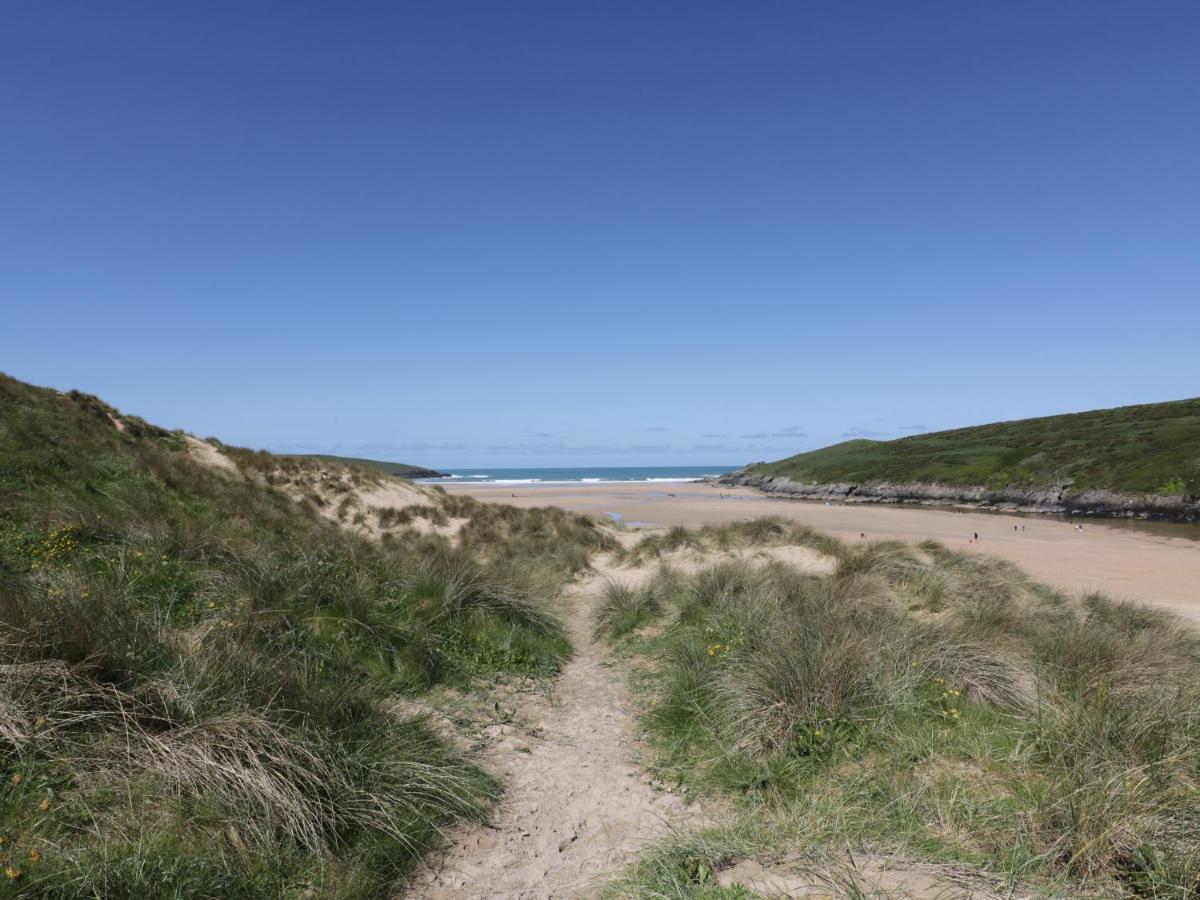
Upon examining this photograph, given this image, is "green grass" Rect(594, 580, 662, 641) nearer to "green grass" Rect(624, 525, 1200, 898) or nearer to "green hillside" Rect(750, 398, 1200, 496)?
"green grass" Rect(624, 525, 1200, 898)

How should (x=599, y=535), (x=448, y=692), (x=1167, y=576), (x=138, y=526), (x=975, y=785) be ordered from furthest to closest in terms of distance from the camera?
(x=599, y=535) < (x=1167, y=576) < (x=138, y=526) < (x=448, y=692) < (x=975, y=785)

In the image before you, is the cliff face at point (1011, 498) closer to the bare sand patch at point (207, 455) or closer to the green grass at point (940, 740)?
the green grass at point (940, 740)

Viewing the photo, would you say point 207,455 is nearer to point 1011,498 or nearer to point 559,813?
point 559,813

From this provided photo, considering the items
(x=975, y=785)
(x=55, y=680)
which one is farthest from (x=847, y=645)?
(x=55, y=680)

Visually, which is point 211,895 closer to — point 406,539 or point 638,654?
point 638,654

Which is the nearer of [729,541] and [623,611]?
[623,611]

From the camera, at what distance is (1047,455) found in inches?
2192

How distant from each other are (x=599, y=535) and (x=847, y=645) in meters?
15.8

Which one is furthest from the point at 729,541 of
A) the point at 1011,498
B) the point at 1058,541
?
the point at 1011,498

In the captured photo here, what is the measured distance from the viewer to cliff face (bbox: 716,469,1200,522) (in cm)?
3812

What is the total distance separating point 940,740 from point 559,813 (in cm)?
316

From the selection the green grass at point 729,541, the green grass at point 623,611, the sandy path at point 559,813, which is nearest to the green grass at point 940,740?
the sandy path at point 559,813

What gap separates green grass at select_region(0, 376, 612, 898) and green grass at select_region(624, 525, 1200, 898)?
72.4 inches

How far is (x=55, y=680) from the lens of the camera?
12.8ft
